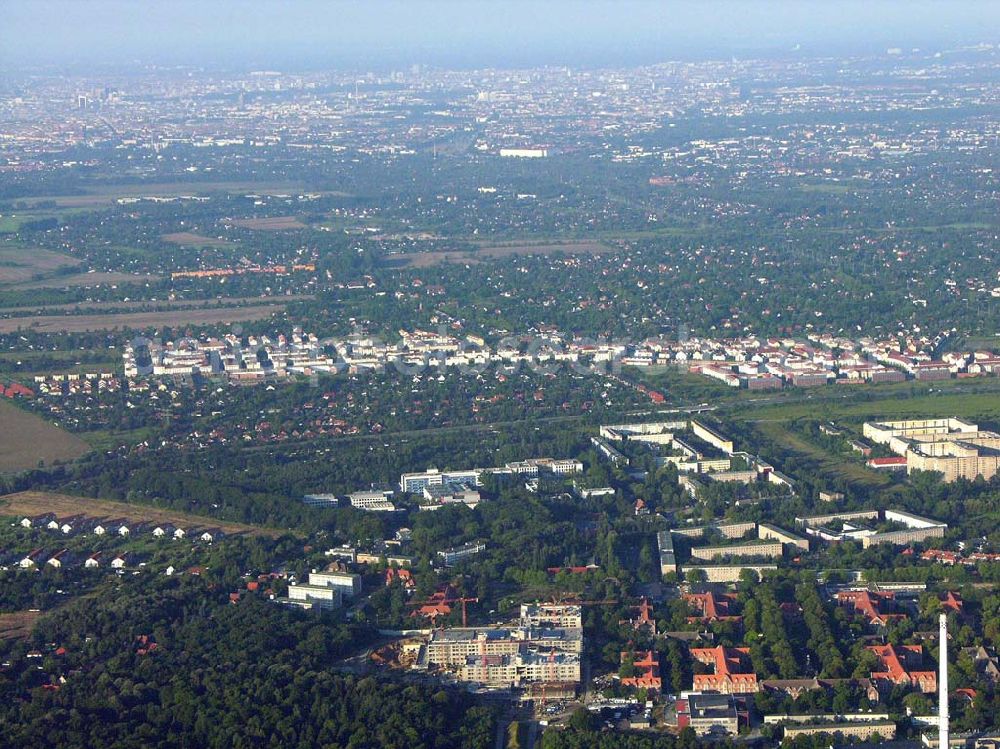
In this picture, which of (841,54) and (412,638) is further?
(841,54)

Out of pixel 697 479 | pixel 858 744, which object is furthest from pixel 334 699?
pixel 697 479

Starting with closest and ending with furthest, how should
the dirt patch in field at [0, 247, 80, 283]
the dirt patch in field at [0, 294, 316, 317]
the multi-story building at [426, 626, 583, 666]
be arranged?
the multi-story building at [426, 626, 583, 666] → the dirt patch in field at [0, 294, 316, 317] → the dirt patch in field at [0, 247, 80, 283]

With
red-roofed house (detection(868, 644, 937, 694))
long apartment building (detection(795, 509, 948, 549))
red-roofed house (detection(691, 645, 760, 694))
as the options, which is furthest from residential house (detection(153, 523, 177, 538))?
red-roofed house (detection(868, 644, 937, 694))

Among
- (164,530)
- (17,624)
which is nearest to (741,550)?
(164,530)

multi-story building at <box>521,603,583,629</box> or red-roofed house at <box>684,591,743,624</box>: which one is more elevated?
multi-story building at <box>521,603,583,629</box>

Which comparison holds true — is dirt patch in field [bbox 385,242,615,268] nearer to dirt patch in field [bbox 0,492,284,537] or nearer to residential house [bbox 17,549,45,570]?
dirt patch in field [bbox 0,492,284,537]

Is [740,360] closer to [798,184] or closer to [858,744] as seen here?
[858,744]

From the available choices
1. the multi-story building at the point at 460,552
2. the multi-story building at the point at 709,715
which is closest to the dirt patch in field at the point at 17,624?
the multi-story building at the point at 460,552

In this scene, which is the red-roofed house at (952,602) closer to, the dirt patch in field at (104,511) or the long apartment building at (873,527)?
the long apartment building at (873,527)
